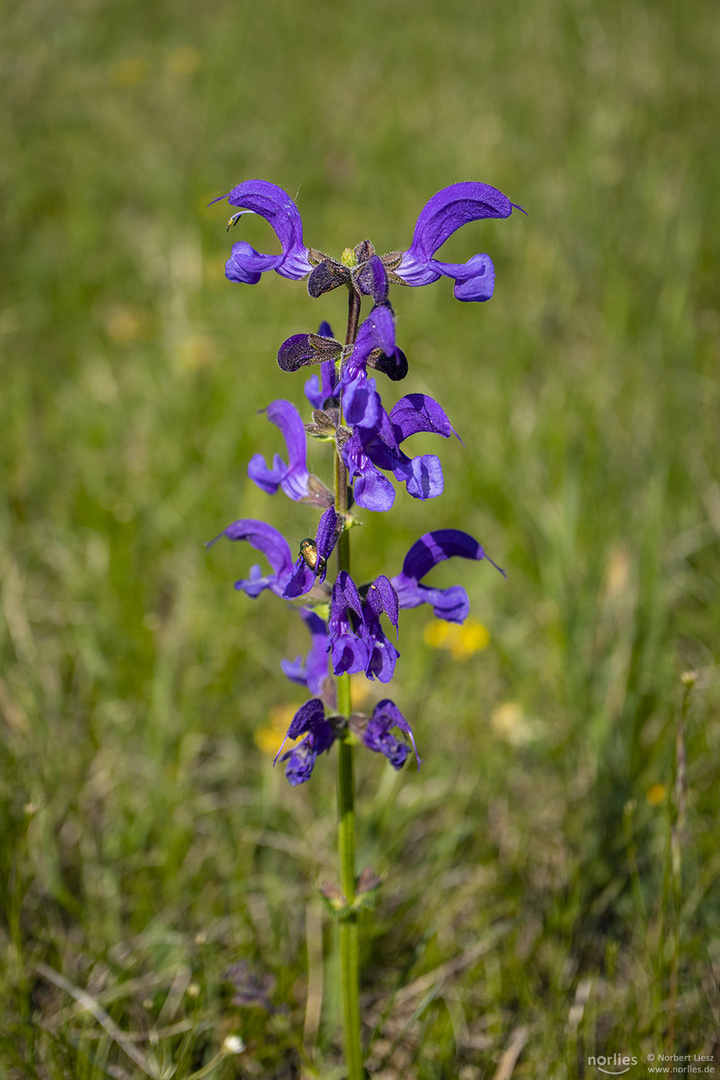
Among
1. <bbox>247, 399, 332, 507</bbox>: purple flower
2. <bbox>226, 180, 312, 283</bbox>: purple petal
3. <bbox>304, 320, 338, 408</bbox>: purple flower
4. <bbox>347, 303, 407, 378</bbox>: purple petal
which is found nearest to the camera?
<bbox>347, 303, 407, 378</bbox>: purple petal

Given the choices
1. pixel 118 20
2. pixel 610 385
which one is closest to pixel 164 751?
pixel 610 385

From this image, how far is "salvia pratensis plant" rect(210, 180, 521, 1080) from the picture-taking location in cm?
163

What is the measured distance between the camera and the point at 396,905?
290cm

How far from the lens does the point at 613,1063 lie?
2.34 meters

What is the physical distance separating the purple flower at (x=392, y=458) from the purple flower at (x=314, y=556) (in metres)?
0.08

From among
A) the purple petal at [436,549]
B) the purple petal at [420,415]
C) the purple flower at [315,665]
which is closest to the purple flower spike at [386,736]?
the purple flower at [315,665]

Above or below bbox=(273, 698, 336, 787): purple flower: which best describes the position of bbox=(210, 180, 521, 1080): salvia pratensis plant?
above

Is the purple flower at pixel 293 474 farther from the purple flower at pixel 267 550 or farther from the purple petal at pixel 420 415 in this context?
the purple petal at pixel 420 415

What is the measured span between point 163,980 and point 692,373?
4461 millimetres

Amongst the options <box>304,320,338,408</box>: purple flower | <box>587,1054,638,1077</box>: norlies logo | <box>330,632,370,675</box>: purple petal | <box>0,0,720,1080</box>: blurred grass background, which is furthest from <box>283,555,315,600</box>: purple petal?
<box>587,1054,638,1077</box>: norlies logo

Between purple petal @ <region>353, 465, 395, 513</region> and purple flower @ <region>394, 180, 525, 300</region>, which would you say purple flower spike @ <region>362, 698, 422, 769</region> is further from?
purple flower @ <region>394, 180, 525, 300</region>

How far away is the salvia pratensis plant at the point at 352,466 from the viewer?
5.34 feet

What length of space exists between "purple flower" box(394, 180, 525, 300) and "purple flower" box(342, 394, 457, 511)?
0.83 feet

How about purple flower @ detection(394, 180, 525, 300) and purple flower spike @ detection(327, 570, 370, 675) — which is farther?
purple flower spike @ detection(327, 570, 370, 675)
